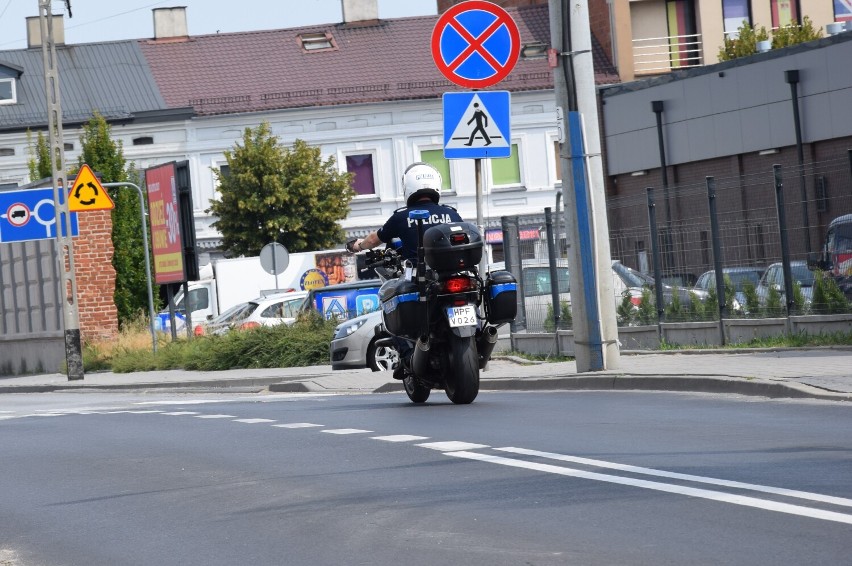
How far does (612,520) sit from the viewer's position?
6.55 metres

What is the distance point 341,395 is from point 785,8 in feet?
135

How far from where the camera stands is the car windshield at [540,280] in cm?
2078

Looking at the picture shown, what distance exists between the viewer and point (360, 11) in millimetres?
64312

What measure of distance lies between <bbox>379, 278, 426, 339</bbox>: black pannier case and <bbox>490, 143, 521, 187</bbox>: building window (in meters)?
47.0

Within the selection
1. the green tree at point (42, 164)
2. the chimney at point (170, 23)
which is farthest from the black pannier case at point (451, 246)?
the chimney at point (170, 23)

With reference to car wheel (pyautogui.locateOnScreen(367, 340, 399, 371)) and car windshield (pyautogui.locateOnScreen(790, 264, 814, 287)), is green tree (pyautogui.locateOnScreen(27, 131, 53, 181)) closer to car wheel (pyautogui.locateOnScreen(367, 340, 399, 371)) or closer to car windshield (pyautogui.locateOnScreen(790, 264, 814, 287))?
car wheel (pyautogui.locateOnScreen(367, 340, 399, 371))

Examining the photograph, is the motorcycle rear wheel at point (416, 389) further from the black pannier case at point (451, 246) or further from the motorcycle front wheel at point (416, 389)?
the black pannier case at point (451, 246)

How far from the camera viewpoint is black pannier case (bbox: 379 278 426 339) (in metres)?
12.3

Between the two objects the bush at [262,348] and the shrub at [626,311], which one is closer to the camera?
the shrub at [626,311]

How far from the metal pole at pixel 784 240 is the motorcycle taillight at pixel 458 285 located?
6.04 metres

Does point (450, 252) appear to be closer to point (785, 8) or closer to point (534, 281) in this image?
point (534, 281)

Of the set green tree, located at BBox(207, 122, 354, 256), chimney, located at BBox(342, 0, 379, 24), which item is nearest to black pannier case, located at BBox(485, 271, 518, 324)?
green tree, located at BBox(207, 122, 354, 256)

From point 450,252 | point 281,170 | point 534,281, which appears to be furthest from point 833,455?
point 281,170

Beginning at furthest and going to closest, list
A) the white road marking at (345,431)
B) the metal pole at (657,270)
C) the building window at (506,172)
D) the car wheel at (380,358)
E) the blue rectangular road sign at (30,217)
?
1. the building window at (506,172)
2. the blue rectangular road sign at (30,217)
3. the car wheel at (380,358)
4. the metal pole at (657,270)
5. the white road marking at (345,431)
